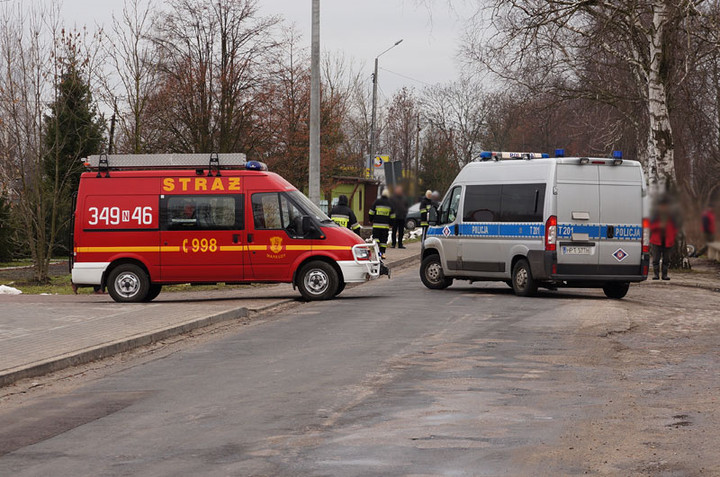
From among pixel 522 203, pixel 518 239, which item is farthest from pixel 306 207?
pixel 522 203

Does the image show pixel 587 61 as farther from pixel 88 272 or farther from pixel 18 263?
pixel 18 263

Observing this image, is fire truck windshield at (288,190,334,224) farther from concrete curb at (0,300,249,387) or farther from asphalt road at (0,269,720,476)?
asphalt road at (0,269,720,476)

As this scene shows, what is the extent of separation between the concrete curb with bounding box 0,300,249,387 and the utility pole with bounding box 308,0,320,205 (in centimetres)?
810

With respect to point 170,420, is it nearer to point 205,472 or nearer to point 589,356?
point 205,472

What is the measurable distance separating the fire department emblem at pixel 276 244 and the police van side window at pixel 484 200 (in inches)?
143

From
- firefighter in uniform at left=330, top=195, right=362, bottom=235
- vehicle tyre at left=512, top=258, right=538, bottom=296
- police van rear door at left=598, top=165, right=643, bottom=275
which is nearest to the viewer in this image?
police van rear door at left=598, top=165, right=643, bottom=275

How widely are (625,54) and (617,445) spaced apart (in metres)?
25.5

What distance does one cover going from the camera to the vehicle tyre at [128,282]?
714 inches

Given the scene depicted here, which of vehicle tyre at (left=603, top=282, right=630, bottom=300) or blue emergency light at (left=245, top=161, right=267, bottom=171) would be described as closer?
blue emergency light at (left=245, top=161, right=267, bottom=171)

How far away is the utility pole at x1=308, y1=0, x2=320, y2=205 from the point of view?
22.9 metres

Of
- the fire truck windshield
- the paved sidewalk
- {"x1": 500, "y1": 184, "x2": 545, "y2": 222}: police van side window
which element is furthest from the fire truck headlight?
{"x1": 500, "y1": 184, "x2": 545, "y2": 222}: police van side window

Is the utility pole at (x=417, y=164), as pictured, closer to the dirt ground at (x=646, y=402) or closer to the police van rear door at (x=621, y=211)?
the police van rear door at (x=621, y=211)

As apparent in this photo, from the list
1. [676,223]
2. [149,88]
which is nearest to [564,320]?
[676,223]

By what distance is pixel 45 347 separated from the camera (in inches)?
460
